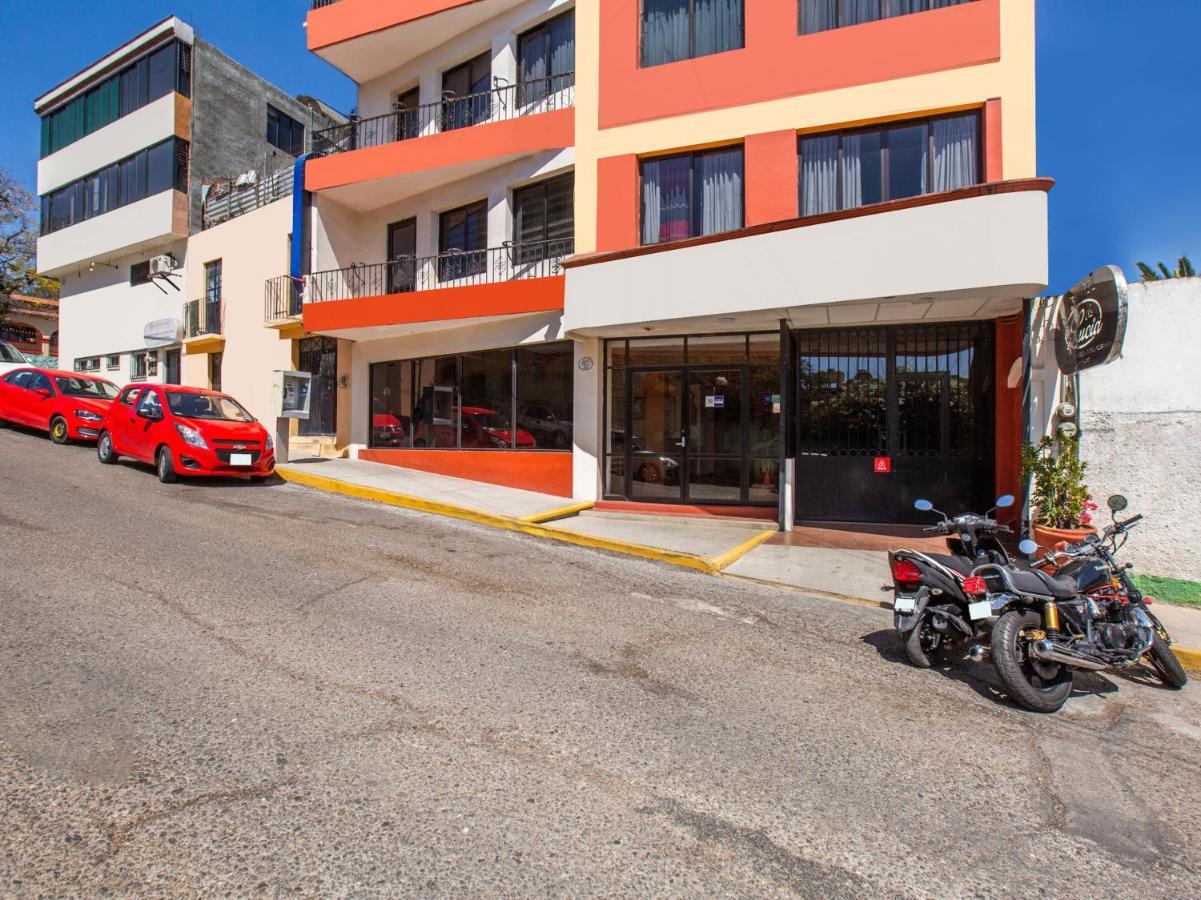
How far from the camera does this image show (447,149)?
13055 millimetres

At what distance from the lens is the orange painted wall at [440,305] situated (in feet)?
38.5

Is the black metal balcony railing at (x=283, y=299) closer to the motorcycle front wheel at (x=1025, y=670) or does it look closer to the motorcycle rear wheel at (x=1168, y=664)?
the motorcycle front wheel at (x=1025, y=670)

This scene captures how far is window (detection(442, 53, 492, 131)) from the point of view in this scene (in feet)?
45.8

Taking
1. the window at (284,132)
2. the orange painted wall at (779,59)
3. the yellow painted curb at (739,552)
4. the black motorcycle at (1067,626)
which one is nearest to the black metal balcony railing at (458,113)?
the orange painted wall at (779,59)

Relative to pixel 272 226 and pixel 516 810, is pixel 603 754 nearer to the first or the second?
pixel 516 810

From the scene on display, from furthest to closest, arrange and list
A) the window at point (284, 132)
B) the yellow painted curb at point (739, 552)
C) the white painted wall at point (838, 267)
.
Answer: the window at point (284, 132) < the yellow painted curb at point (739, 552) < the white painted wall at point (838, 267)

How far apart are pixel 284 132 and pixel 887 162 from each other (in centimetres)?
2381

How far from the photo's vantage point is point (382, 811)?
2631 mm

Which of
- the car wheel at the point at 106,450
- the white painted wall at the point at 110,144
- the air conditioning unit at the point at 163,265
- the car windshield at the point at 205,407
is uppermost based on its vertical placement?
the white painted wall at the point at 110,144

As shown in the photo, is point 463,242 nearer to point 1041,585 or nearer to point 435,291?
point 435,291

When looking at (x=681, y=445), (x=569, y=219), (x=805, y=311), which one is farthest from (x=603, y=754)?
(x=569, y=219)

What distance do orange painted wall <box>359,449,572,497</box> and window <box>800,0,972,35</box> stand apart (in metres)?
8.26

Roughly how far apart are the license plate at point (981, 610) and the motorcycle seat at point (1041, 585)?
0.76 ft

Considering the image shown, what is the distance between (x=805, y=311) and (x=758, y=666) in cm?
638
